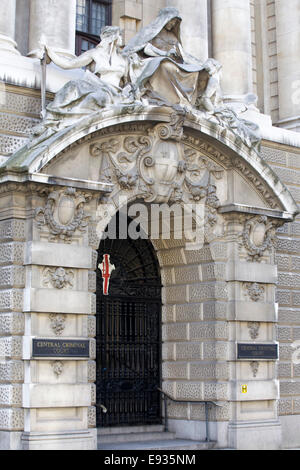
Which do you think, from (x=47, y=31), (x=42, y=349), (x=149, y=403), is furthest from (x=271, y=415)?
(x=47, y=31)

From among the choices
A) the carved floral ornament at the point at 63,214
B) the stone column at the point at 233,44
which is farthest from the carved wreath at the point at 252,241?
the carved floral ornament at the point at 63,214

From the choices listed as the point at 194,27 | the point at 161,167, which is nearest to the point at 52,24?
the point at 161,167

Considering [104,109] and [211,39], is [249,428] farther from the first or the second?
[211,39]

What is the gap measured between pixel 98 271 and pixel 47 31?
4.90m

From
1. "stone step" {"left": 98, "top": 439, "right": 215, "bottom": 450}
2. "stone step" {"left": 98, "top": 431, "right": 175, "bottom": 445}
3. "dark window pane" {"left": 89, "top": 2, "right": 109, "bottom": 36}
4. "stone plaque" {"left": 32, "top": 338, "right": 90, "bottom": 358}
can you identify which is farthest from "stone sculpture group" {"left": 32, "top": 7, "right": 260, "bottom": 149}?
"stone step" {"left": 98, "top": 431, "right": 175, "bottom": 445}

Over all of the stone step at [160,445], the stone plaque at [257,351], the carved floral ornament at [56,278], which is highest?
the carved floral ornament at [56,278]

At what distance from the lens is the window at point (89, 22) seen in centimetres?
2148

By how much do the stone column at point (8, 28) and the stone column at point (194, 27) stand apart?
4.49m

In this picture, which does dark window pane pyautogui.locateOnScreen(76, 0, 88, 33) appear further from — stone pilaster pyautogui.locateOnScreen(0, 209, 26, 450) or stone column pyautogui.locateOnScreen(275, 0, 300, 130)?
stone pilaster pyautogui.locateOnScreen(0, 209, 26, 450)

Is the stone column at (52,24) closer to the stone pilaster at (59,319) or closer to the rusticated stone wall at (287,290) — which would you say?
the stone pilaster at (59,319)

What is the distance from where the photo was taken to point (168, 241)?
1919cm

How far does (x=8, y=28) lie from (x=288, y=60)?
340 inches

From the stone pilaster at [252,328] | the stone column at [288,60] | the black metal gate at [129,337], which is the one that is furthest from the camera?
the stone column at [288,60]

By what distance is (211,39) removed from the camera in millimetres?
Answer: 22141
